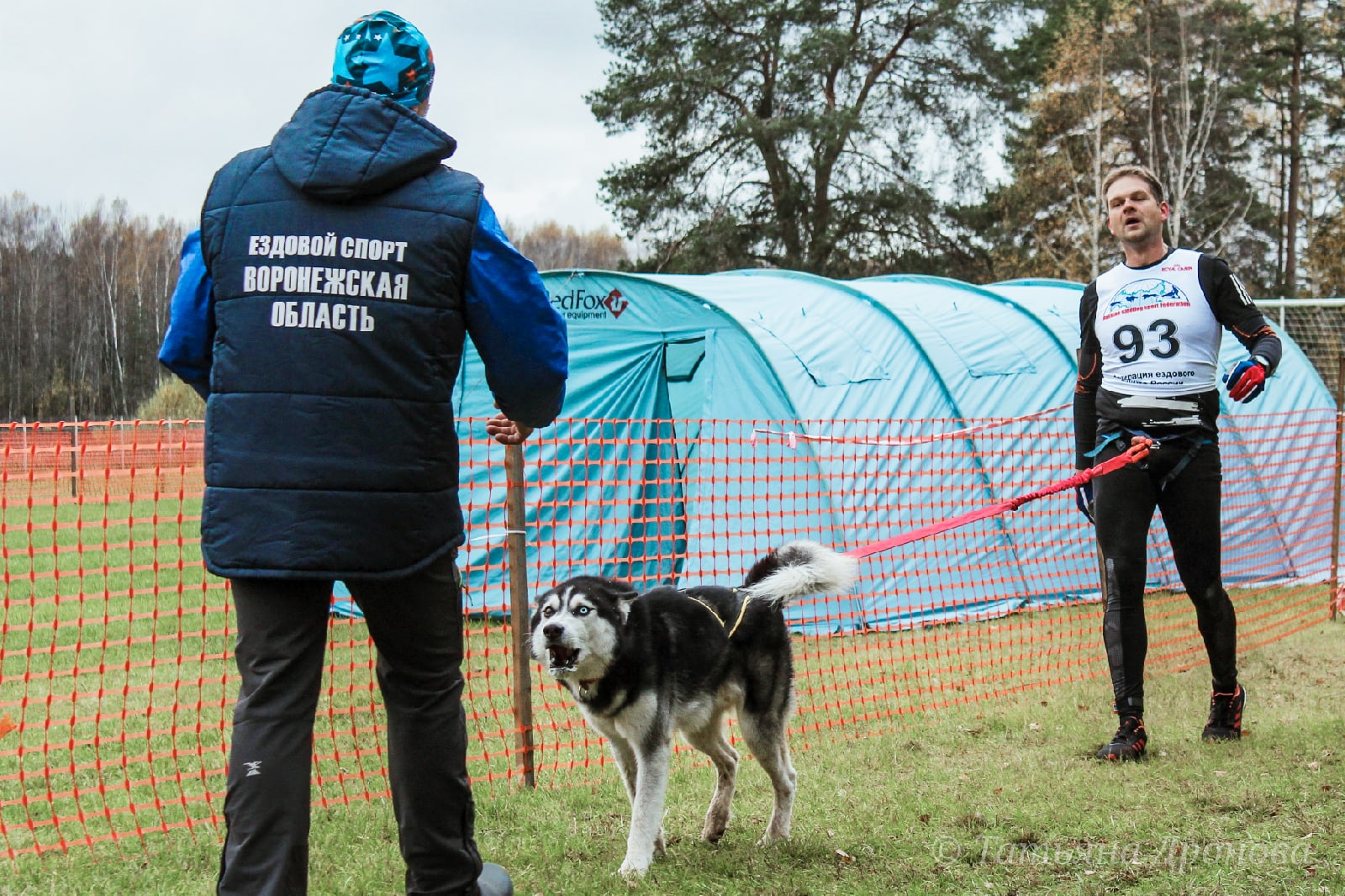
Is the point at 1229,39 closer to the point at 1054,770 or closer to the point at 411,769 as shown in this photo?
the point at 1054,770

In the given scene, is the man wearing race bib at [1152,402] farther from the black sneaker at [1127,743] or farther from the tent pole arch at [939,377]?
the tent pole arch at [939,377]

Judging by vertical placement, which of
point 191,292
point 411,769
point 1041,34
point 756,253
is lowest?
point 411,769

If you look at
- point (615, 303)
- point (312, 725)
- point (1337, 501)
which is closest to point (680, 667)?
point (312, 725)

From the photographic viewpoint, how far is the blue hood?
A: 219cm

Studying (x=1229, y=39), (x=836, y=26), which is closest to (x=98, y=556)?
(x=836, y=26)

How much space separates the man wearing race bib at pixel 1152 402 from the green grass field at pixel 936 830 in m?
0.46

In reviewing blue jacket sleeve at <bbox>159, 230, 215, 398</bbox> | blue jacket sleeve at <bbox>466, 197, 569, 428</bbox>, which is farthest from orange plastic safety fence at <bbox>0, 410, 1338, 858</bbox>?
blue jacket sleeve at <bbox>466, 197, 569, 428</bbox>

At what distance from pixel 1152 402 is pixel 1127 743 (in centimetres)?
131

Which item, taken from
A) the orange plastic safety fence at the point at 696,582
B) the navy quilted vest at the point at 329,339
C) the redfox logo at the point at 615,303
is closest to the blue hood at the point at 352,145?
the navy quilted vest at the point at 329,339

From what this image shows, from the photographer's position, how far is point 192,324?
2.35 m

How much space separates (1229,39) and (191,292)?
30.4m

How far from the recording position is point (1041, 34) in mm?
26562

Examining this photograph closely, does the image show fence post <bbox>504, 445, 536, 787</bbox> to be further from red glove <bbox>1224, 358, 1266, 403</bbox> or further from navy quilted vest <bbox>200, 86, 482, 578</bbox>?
red glove <bbox>1224, 358, 1266, 403</bbox>

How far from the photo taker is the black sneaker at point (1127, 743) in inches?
168
